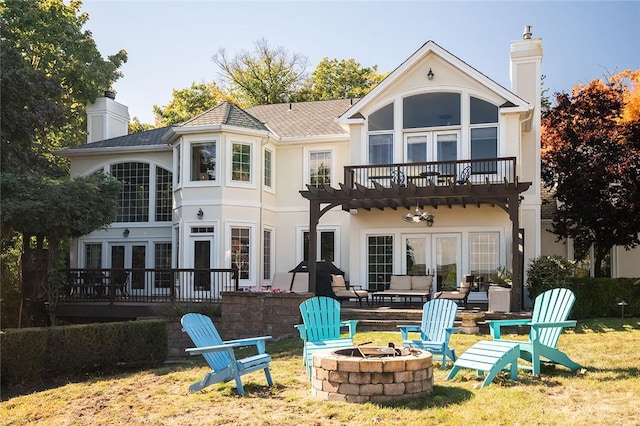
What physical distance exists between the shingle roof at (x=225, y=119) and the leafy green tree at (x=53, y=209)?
3.23 meters

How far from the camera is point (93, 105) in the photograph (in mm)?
23609

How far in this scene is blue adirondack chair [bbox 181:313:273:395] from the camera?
7773mm

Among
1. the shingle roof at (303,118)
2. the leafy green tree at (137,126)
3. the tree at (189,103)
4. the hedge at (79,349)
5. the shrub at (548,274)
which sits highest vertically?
the tree at (189,103)

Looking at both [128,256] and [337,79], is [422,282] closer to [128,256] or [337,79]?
[128,256]

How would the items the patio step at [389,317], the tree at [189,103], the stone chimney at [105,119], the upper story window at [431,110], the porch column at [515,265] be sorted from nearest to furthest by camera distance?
1. the patio step at [389,317]
2. the porch column at [515,265]
3. the upper story window at [431,110]
4. the stone chimney at [105,119]
5. the tree at [189,103]

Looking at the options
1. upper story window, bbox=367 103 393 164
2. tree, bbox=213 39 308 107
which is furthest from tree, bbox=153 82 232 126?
upper story window, bbox=367 103 393 164

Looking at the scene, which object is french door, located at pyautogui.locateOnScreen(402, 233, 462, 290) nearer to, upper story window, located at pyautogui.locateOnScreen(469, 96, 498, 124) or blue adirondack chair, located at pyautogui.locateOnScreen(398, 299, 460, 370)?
upper story window, located at pyautogui.locateOnScreen(469, 96, 498, 124)

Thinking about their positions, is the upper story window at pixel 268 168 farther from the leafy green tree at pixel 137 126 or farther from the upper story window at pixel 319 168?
the leafy green tree at pixel 137 126

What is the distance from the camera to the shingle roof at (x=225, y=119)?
751 inches

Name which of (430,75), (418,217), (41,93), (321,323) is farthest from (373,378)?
(41,93)

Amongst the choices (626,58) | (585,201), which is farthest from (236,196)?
(626,58)

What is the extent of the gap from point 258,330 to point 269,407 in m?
7.04

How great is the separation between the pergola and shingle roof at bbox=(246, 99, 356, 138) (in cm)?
330

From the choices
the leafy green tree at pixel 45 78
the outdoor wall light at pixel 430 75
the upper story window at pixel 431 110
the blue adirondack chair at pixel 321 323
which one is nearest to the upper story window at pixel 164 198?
the leafy green tree at pixel 45 78
